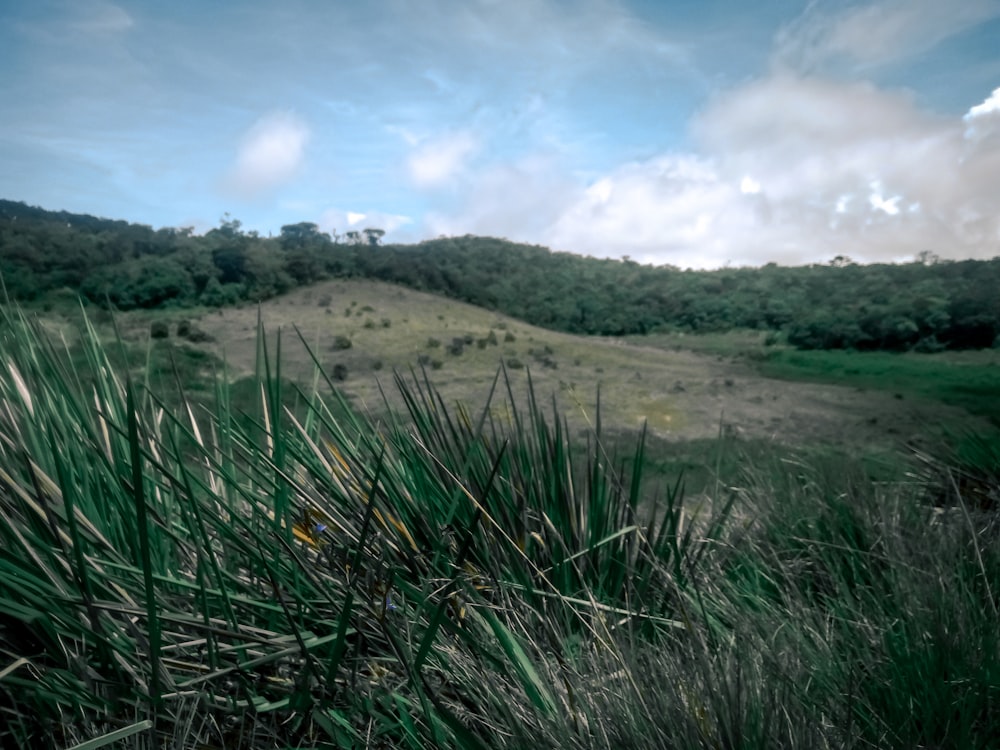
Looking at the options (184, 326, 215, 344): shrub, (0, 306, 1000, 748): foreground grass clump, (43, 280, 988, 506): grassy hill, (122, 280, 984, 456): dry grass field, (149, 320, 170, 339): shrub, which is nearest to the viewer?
(0, 306, 1000, 748): foreground grass clump

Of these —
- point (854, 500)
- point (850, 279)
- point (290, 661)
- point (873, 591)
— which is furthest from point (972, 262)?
point (290, 661)

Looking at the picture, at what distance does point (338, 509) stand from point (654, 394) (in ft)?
24.8

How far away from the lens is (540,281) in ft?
30.4

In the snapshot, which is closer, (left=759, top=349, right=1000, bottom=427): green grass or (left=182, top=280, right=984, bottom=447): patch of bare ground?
(left=759, top=349, right=1000, bottom=427): green grass

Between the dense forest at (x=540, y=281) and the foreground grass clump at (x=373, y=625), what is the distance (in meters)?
5.75

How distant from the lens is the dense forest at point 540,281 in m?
7.22

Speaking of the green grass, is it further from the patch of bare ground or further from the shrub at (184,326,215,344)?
the shrub at (184,326,215,344)

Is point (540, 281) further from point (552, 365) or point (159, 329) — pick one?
point (159, 329)

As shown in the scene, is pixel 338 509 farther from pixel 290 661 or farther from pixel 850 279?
pixel 850 279

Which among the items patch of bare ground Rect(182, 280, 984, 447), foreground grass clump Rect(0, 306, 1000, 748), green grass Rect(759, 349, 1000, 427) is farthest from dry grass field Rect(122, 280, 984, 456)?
foreground grass clump Rect(0, 306, 1000, 748)

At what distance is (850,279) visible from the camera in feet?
28.9

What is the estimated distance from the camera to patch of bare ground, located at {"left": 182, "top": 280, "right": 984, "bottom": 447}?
300 inches

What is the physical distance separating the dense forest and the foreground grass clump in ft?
18.9

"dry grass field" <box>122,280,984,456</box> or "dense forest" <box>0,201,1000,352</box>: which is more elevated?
"dense forest" <box>0,201,1000,352</box>
